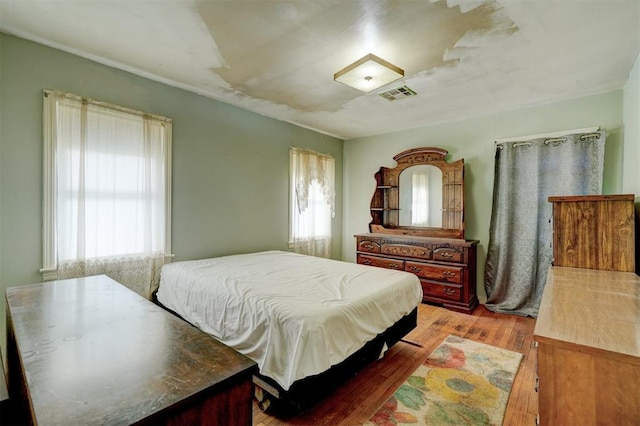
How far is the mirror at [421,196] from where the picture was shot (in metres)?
4.21

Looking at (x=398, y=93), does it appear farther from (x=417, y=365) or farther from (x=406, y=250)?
(x=417, y=365)

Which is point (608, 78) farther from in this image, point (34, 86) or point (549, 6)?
point (34, 86)

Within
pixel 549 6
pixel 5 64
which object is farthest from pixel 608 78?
pixel 5 64

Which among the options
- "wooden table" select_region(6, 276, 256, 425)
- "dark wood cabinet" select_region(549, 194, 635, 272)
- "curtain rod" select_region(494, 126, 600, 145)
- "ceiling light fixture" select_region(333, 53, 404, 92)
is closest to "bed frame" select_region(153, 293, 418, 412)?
"wooden table" select_region(6, 276, 256, 425)

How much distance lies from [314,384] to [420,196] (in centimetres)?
334

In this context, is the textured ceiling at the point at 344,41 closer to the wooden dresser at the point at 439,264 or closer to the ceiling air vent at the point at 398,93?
the ceiling air vent at the point at 398,93

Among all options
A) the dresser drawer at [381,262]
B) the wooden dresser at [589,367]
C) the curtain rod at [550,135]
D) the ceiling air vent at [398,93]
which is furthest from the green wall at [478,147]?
the wooden dresser at [589,367]

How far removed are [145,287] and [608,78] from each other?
5032 millimetres

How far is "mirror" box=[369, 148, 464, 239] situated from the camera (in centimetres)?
402

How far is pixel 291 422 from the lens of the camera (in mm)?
1781

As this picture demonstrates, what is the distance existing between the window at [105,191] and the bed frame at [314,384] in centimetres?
173

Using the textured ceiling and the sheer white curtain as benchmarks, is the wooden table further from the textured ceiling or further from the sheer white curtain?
the sheer white curtain

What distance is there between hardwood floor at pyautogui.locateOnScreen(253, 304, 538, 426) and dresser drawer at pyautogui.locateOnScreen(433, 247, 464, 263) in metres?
0.66

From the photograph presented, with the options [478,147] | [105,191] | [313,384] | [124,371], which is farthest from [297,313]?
[478,147]
